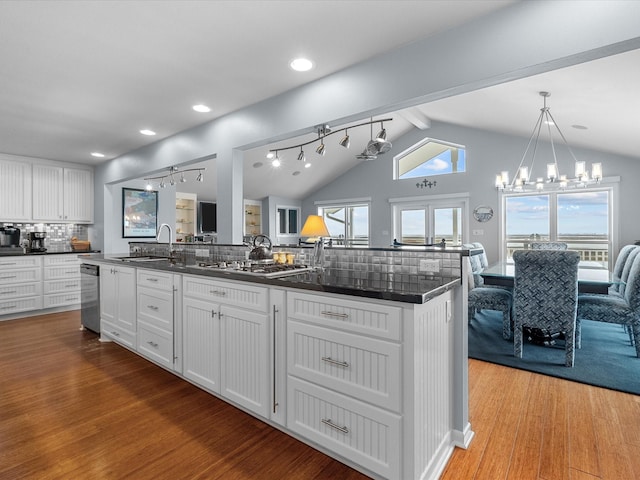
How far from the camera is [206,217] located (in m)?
8.71

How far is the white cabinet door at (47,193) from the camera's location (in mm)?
5191

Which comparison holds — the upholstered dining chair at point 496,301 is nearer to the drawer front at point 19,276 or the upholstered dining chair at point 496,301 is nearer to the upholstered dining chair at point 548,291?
the upholstered dining chair at point 548,291

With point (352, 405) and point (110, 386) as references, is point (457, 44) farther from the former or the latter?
point (110, 386)

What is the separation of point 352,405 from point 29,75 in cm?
327

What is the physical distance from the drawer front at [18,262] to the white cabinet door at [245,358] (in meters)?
4.23

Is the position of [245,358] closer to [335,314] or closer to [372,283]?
[335,314]

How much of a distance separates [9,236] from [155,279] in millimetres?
3698

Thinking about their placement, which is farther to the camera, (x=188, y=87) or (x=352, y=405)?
(x=188, y=87)

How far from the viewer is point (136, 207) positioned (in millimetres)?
5820

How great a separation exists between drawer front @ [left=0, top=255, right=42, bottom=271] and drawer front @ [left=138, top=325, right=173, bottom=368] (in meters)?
3.01

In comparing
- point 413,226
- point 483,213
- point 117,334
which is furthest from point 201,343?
point 413,226

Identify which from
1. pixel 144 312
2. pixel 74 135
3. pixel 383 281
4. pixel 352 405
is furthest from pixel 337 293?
pixel 74 135

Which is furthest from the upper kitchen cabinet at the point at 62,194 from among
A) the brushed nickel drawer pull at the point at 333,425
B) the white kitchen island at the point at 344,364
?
the brushed nickel drawer pull at the point at 333,425

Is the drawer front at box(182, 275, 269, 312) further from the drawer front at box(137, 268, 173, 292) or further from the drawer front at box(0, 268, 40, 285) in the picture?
the drawer front at box(0, 268, 40, 285)
